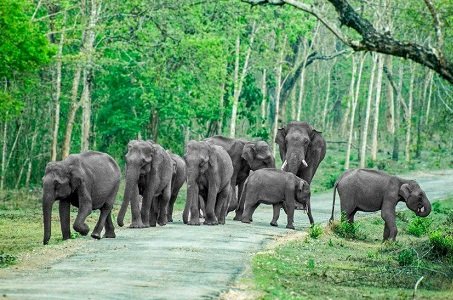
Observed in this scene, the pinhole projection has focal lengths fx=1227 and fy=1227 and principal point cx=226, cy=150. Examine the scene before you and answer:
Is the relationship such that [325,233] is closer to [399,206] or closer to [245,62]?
[399,206]

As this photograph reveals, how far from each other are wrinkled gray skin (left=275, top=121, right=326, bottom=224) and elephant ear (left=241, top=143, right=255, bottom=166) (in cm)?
108

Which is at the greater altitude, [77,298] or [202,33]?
[202,33]

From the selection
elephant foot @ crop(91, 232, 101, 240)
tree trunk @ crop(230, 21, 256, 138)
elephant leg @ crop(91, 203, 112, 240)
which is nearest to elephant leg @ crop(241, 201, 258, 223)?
elephant leg @ crop(91, 203, 112, 240)

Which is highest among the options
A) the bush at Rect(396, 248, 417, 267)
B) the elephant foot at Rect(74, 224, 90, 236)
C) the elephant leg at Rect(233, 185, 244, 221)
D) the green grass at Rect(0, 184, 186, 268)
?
the bush at Rect(396, 248, 417, 267)

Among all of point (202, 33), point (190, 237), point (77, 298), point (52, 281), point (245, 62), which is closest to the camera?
point (77, 298)

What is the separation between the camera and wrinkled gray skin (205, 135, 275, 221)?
33.2m

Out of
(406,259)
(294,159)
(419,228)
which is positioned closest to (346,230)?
(419,228)

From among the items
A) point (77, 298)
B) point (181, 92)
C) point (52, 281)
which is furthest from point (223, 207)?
point (181, 92)

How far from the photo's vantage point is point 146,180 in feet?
86.5

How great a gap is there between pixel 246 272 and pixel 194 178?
1097cm

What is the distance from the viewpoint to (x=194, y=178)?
91.4 feet

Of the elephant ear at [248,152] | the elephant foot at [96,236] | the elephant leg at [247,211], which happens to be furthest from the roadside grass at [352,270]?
the elephant ear at [248,152]

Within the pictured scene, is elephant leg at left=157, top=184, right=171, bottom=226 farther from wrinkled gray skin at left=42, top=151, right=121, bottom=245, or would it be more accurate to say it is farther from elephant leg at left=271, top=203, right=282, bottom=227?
wrinkled gray skin at left=42, top=151, right=121, bottom=245

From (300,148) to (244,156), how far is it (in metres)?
1.73
